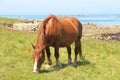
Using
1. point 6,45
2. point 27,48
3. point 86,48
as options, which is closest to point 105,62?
point 86,48

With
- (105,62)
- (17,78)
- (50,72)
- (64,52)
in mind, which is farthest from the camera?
(64,52)

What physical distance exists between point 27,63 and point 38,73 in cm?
235

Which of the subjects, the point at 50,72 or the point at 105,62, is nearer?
the point at 50,72

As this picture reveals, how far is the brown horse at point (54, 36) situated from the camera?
14.4 meters

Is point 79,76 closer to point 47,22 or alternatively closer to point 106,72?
point 106,72

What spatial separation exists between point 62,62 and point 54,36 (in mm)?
2747

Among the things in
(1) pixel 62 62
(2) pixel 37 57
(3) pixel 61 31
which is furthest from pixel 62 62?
(2) pixel 37 57

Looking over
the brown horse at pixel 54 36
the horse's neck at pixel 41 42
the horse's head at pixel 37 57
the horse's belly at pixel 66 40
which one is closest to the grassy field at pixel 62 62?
the horse's head at pixel 37 57

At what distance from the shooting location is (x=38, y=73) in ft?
47.6

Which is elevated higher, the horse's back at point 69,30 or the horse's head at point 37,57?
the horse's back at point 69,30

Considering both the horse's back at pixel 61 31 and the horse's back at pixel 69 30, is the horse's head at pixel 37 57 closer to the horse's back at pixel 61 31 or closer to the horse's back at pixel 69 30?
the horse's back at pixel 61 31

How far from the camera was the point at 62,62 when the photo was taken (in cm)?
1759

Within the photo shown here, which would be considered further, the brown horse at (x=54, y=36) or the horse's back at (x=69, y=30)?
the horse's back at (x=69, y=30)

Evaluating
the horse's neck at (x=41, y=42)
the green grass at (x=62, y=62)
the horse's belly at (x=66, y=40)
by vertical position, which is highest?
the horse's neck at (x=41, y=42)
